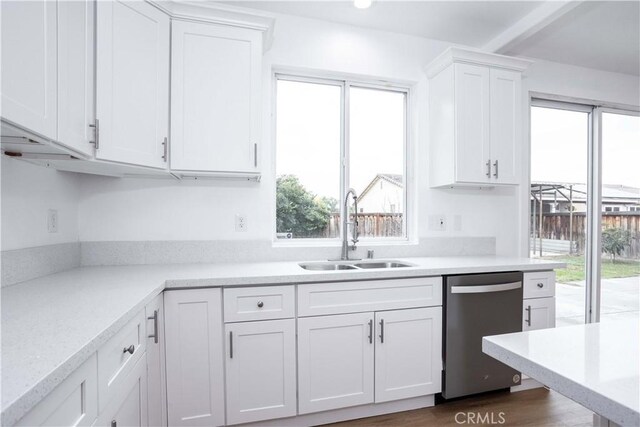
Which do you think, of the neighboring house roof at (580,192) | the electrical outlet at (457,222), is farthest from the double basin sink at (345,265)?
the neighboring house roof at (580,192)

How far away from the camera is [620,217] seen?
3.28 metres

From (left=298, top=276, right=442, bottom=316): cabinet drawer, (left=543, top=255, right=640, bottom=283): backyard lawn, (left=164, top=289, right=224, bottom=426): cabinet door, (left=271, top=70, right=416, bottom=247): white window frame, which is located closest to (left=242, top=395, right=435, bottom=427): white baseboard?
(left=164, top=289, right=224, bottom=426): cabinet door

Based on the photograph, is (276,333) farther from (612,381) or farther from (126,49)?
(126,49)

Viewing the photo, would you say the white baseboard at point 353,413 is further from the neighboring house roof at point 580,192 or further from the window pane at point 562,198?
the neighboring house roof at point 580,192

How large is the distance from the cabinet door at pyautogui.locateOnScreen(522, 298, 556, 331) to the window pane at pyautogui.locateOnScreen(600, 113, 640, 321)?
148 centimetres

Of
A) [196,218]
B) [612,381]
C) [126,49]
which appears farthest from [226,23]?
[612,381]

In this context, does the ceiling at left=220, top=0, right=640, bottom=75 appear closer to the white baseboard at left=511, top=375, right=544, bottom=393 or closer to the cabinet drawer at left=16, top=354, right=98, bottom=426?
the cabinet drawer at left=16, top=354, right=98, bottom=426

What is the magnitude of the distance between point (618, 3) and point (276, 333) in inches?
124

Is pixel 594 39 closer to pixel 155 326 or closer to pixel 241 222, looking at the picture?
pixel 241 222

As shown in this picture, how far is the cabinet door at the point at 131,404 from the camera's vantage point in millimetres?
980

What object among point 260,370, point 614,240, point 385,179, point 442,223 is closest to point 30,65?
point 260,370

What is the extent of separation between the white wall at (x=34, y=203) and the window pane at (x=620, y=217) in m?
4.42

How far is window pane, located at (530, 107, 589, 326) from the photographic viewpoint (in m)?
3.00

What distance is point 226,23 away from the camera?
6.23 feet
